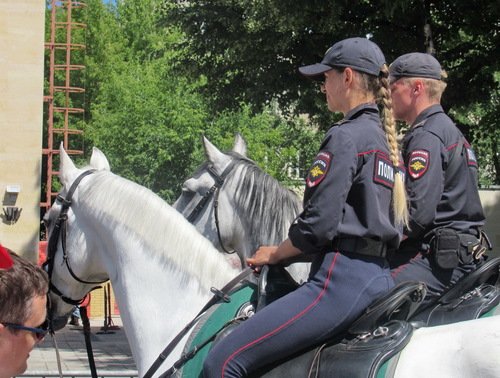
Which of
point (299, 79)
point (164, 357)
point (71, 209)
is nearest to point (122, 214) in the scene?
point (71, 209)

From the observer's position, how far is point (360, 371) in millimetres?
4090

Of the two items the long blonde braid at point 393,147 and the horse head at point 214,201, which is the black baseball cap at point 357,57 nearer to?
the long blonde braid at point 393,147

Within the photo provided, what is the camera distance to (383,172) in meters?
4.29

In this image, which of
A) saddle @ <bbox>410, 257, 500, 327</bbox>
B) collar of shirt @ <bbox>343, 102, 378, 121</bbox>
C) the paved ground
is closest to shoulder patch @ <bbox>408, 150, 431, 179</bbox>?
saddle @ <bbox>410, 257, 500, 327</bbox>

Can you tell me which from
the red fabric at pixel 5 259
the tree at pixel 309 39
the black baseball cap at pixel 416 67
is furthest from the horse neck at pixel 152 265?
the tree at pixel 309 39

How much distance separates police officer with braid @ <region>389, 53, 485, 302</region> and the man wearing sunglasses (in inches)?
97.2

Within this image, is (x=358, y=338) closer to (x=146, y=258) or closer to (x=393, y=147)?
(x=393, y=147)

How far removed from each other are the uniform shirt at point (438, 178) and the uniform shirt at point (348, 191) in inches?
28.9

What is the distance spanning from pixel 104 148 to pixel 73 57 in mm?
10118

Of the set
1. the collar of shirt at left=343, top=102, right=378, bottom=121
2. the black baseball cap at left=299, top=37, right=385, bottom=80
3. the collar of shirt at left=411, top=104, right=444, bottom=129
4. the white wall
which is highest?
the black baseball cap at left=299, top=37, right=385, bottom=80

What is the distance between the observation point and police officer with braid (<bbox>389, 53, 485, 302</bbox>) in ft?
16.6

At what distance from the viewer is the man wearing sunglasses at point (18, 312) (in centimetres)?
272

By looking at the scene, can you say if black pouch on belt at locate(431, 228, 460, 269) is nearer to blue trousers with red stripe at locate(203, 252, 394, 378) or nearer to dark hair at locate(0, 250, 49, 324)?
blue trousers with red stripe at locate(203, 252, 394, 378)

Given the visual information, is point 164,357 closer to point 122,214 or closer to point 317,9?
point 122,214
